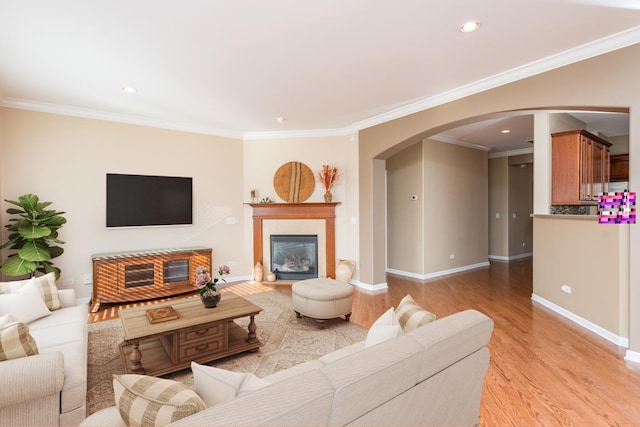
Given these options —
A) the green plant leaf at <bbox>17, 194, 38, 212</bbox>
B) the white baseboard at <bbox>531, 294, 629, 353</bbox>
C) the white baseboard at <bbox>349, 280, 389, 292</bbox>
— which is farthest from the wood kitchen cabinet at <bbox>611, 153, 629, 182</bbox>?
the green plant leaf at <bbox>17, 194, 38, 212</bbox>

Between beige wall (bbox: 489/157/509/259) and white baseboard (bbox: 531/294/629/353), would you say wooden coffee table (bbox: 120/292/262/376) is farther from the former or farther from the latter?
beige wall (bbox: 489/157/509/259)

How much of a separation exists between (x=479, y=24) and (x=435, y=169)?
383cm

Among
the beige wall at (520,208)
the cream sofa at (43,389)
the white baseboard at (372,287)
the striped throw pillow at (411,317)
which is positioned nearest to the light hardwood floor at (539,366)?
the white baseboard at (372,287)

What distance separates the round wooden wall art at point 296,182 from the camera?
18.8 ft

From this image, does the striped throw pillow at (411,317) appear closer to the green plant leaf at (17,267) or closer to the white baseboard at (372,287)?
the white baseboard at (372,287)

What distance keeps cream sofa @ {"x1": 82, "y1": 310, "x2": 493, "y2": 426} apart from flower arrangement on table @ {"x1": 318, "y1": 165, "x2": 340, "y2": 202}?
Result: 3924mm

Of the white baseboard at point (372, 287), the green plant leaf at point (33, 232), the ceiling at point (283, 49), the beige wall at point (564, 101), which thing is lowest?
the white baseboard at point (372, 287)

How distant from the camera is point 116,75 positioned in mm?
3291

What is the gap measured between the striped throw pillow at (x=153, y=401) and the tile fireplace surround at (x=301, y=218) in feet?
15.1

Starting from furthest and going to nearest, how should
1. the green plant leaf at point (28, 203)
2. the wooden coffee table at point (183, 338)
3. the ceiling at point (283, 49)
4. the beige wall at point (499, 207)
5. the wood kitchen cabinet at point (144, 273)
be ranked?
the beige wall at point (499, 207), the wood kitchen cabinet at point (144, 273), the green plant leaf at point (28, 203), the wooden coffee table at point (183, 338), the ceiling at point (283, 49)

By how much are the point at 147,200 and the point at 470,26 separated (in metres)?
4.78

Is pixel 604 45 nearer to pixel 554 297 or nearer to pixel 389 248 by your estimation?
pixel 554 297

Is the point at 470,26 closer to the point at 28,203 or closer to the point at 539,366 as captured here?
the point at 539,366

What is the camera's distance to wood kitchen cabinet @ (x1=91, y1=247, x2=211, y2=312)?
166 inches
